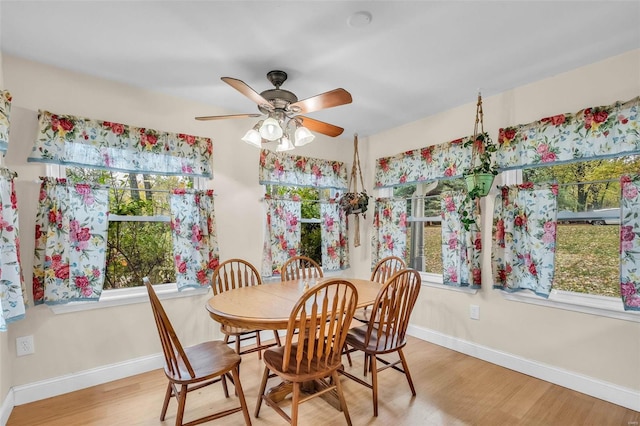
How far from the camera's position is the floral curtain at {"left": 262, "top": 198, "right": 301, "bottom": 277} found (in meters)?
3.38

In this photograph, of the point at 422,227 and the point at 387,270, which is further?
the point at 422,227

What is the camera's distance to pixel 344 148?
13.9 feet

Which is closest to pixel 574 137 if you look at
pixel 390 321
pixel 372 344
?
pixel 390 321

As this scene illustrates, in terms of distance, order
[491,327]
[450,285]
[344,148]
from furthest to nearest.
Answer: [344,148] → [450,285] → [491,327]

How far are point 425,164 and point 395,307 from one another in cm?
188

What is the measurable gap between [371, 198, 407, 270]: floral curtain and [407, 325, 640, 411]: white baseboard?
98 centimetres

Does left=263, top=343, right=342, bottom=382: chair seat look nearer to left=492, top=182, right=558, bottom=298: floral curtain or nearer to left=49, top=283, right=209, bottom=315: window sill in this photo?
left=49, top=283, right=209, bottom=315: window sill

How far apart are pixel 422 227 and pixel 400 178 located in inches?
25.3

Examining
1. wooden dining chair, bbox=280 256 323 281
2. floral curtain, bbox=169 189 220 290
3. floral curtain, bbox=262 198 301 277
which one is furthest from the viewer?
floral curtain, bbox=262 198 301 277

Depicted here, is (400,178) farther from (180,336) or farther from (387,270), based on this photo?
(180,336)

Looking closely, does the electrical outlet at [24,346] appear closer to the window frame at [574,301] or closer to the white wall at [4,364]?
the white wall at [4,364]

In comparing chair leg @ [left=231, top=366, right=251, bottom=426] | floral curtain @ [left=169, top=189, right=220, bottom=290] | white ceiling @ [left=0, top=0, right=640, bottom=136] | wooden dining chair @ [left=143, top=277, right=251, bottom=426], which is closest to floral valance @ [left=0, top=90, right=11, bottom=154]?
white ceiling @ [left=0, top=0, right=640, bottom=136]

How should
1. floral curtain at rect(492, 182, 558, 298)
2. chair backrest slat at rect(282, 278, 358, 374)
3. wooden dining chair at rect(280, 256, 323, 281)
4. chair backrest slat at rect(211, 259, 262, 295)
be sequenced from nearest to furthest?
1. chair backrest slat at rect(282, 278, 358, 374)
2. floral curtain at rect(492, 182, 558, 298)
3. chair backrest slat at rect(211, 259, 262, 295)
4. wooden dining chair at rect(280, 256, 323, 281)

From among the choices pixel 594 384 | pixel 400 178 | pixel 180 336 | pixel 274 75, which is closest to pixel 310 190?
pixel 400 178
